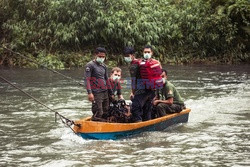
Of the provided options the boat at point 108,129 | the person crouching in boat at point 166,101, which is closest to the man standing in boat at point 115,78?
the person crouching in boat at point 166,101

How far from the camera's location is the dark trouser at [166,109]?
1080 cm

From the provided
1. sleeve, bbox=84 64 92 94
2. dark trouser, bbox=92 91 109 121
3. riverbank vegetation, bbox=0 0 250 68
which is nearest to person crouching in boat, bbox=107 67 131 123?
dark trouser, bbox=92 91 109 121

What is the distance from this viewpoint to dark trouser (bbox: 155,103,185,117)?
10.8m

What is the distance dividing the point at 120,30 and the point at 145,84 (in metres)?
13.8

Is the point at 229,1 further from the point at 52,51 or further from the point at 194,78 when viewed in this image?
the point at 52,51

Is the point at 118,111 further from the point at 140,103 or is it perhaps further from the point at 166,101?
the point at 166,101

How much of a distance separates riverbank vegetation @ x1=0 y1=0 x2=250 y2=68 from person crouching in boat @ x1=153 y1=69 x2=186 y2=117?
12.3 meters

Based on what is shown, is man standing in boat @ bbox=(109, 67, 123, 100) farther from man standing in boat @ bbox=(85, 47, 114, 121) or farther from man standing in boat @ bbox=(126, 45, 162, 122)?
man standing in boat @ bbox=(126, 45, 162, 122)

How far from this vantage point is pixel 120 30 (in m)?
23.5

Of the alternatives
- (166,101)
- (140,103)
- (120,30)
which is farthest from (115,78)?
(120,30)

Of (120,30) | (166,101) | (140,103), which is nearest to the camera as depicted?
(140,103)

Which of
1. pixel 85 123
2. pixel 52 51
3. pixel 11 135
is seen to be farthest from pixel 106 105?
pixel 52 51

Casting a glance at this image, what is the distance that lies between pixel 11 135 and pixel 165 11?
17188 mm

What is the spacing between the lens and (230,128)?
10875 mm
